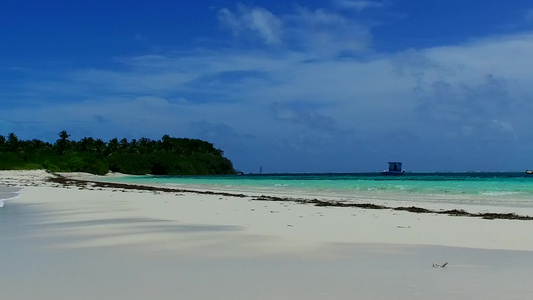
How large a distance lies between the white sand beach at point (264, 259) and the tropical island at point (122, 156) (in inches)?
3300

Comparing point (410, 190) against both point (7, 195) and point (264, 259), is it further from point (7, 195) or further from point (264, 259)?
point (264, 259)

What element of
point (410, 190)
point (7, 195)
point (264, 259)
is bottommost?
point (7, 195)

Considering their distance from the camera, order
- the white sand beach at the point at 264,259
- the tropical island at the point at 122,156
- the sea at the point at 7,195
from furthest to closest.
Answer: the tropical island at the point at 122,156
the sea at the point at 7,195
the white sand beach at the point at 264,259

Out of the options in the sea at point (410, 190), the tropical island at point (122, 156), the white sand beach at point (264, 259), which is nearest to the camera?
the white sand beach at point (264, 259)

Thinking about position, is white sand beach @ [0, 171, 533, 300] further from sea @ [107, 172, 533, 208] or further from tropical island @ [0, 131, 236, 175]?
tropical island @ [0, 131, 236, 175]

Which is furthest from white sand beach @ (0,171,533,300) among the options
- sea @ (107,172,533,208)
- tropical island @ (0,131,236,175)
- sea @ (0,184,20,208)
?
tropical island @ (0,131,236,175)

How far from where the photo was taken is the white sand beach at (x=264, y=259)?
5.80 meters

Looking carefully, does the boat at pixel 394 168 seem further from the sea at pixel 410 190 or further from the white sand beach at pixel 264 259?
the white sand beach at pixel 264 259

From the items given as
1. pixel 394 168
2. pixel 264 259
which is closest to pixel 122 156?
pixel 394 168

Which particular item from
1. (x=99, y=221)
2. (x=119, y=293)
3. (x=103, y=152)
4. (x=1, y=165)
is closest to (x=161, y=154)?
(x=103, y=152)

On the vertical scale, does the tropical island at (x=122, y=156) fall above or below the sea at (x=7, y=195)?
above

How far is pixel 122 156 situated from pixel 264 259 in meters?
125

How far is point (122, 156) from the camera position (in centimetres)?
12825

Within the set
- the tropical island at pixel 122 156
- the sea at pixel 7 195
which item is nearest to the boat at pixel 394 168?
the tropical island at pixel 122 156
